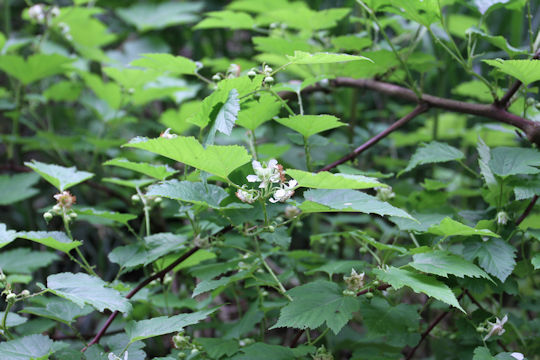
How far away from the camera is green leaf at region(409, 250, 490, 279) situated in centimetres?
76

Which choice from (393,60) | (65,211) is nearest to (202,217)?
(65,211)

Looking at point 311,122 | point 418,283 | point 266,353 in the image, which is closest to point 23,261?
point 266,353

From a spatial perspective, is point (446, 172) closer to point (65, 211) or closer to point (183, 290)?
point (183, 290)

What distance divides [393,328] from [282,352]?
0.74ft

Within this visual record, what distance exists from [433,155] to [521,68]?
229 millimetres

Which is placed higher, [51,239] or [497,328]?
[51,239]

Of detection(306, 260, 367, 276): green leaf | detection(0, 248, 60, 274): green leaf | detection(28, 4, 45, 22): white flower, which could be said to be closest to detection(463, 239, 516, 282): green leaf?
detection(306, 260, 367, 276): green leaf

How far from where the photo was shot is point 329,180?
689mm

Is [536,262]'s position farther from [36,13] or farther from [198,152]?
[36,13]

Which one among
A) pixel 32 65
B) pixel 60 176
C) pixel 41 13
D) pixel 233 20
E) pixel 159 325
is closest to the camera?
pixel 159 325

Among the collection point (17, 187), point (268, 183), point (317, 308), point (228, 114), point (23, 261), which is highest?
point (228, 114)

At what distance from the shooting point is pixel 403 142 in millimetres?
1827

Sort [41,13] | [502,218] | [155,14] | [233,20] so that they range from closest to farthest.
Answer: [502,218], [233,20], [41,13], [155,14]

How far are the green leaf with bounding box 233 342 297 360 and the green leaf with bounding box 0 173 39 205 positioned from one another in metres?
0.92
